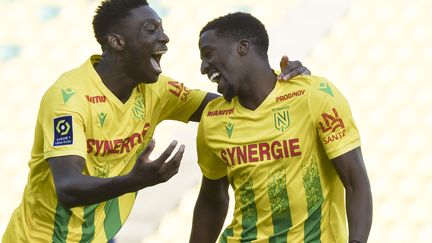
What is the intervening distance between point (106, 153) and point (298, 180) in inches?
32.1

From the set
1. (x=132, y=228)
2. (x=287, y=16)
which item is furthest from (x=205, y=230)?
(x=287, y=16)

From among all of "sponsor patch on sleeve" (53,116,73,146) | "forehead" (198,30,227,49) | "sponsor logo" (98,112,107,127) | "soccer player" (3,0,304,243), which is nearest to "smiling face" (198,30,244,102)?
"forehead" (198,30,227,49)

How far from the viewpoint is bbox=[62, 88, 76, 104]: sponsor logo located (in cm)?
418

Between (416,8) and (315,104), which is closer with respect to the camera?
(315,104)

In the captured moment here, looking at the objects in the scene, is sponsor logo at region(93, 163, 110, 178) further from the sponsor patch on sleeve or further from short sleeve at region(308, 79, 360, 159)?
short sleeve at region(308, 79, 360, 159)

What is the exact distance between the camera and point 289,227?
4023 mm

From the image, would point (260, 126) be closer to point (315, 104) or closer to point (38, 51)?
point (315, 104)

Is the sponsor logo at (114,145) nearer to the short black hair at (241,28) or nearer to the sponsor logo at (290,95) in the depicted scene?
the short black hair at (241,28)

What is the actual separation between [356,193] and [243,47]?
765 mm

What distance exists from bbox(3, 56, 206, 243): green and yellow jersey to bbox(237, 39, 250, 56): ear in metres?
0.51

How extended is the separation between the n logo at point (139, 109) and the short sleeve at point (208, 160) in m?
0.29

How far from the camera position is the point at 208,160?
428 centimetres

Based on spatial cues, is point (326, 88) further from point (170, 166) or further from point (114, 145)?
point (114, 145)

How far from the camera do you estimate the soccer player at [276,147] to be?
395 centimetres
